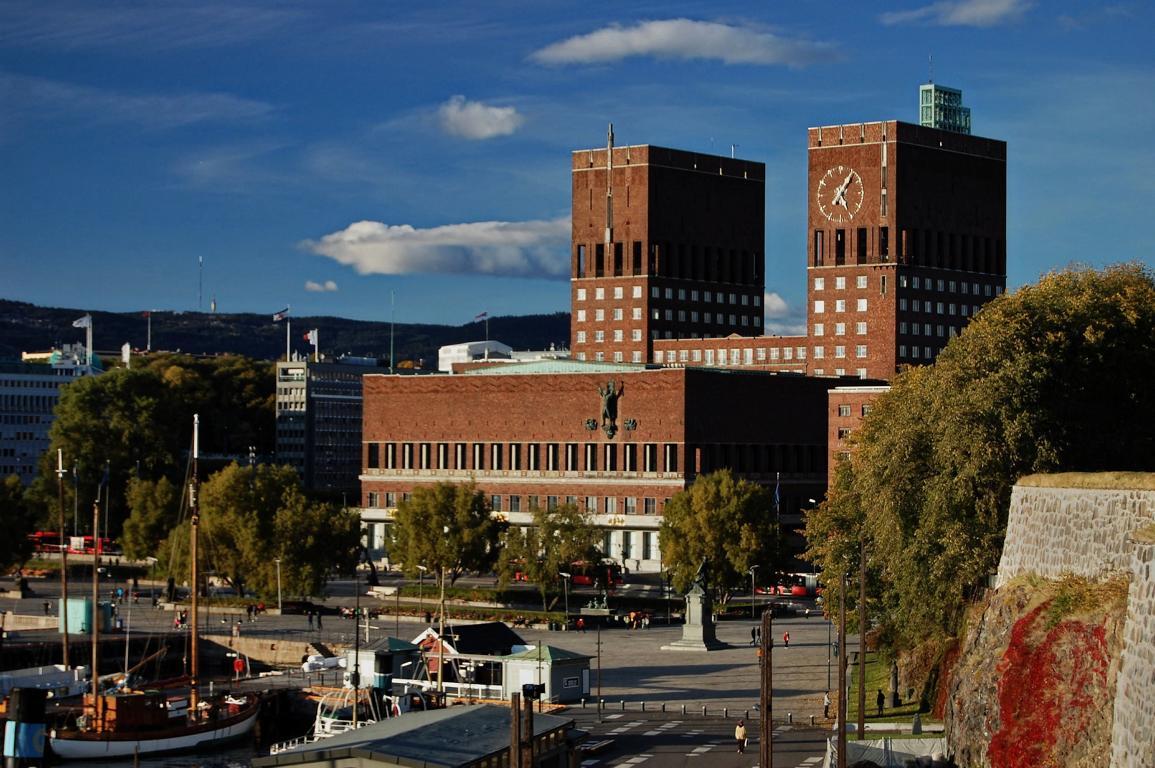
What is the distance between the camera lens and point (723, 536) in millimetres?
133250

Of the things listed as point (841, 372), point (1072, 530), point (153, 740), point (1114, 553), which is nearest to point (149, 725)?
point (153, 740)

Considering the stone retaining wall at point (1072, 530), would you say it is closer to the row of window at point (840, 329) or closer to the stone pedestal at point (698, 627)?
the stone pedestal at point (698, 627)

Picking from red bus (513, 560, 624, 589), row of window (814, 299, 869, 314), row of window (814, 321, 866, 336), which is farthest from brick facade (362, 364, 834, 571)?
row of window (814, 299, 869, 314)

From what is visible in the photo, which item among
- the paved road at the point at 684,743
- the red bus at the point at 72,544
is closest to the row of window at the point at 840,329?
the red bus at the point at 72,544

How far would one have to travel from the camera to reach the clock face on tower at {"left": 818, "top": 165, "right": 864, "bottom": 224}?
19262 cm

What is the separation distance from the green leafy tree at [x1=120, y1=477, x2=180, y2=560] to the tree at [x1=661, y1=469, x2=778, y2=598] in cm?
4331

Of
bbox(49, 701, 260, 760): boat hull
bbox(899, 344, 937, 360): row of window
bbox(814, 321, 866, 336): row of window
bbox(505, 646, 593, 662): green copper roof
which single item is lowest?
bbox(49, 701, 260, 760): boat hull

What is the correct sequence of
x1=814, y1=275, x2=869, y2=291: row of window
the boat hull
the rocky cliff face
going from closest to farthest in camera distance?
the rocky cliff face, the boat hull, x1=814, y1=275, x2=869, y2=291: row of window

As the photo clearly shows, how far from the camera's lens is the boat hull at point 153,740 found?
84.8 m

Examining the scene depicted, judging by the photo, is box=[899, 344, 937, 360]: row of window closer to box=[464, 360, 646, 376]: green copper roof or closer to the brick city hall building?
the brick city hall building

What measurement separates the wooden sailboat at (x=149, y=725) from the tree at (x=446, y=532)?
150ft

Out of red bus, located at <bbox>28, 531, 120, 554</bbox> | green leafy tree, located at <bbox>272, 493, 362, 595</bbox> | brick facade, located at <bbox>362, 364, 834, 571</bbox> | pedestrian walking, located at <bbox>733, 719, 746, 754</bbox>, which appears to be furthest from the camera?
red bus, located at <bbox>28, 531, 120, 554</bbox>

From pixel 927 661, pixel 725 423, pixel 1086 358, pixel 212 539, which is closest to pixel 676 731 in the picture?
pixel 927 661

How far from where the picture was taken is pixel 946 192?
644 ft
